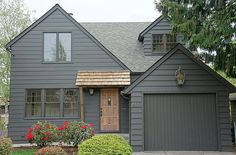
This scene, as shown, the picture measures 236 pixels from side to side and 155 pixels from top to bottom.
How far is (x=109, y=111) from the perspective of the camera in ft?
53.4

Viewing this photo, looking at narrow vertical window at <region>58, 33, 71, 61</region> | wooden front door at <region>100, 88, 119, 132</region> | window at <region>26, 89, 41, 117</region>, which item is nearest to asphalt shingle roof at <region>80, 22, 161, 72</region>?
wooden front door at <region>100, 88, 119, 132</region>

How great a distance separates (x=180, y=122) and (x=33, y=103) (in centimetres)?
800

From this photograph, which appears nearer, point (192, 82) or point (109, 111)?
point (192, 82)

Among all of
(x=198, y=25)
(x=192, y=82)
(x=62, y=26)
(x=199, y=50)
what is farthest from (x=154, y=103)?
(x=62, y=26)

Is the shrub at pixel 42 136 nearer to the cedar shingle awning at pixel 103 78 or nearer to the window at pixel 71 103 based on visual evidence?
the cedar shingle awning at pixel 103 78

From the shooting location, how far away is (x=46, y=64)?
16.2 m

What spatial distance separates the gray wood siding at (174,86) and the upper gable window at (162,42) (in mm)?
5255

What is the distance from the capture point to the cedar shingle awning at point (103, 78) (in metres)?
15.3

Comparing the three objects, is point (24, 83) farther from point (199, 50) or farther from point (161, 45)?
point (199, 50)

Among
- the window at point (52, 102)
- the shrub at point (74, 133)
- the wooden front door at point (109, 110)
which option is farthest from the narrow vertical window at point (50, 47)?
the shrub at point (74, 133)

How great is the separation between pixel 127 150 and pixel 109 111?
7.68 meters

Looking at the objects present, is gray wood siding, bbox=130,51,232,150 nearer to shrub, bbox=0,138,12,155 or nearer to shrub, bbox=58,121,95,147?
shrub, bbox=58,121,95,147

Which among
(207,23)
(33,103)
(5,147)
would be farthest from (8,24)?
(207,23)

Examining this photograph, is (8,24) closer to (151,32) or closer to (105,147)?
(151,32)
